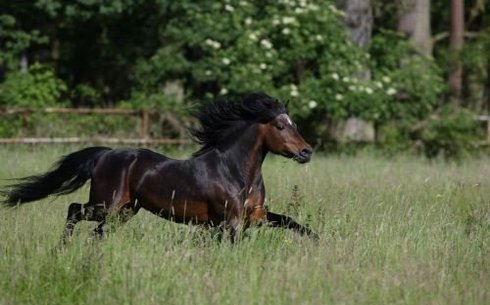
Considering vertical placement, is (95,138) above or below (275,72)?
below

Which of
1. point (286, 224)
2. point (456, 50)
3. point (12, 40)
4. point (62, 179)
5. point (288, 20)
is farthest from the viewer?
point (12, 40)

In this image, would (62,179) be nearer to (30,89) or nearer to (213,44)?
(213,44)

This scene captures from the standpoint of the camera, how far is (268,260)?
25.1 feet

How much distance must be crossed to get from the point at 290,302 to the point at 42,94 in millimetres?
18424

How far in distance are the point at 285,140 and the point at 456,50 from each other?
18.8 metres

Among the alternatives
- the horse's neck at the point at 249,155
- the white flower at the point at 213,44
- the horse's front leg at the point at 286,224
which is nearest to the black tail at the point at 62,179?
the horse's neck at the point at 249,155

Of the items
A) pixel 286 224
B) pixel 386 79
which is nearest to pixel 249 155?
pixel 286 224

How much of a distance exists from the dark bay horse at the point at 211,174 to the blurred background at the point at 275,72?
1141cm

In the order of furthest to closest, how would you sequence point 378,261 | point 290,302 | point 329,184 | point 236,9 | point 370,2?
point 370,2, point 236,9, point 329,184, point 378,261, point 290,302

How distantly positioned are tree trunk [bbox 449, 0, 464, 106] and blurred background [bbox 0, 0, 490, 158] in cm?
6

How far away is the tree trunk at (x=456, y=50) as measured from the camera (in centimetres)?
2665

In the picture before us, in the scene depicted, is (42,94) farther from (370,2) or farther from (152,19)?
(370,2)

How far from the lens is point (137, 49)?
27.1 meters

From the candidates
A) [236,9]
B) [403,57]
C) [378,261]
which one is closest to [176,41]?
[236,9]
